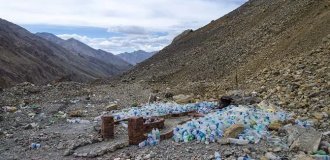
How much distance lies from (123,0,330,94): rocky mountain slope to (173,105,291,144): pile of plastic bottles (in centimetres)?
589

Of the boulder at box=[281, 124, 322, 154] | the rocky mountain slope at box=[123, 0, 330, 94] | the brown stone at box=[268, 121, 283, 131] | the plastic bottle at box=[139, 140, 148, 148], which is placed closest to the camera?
the boulder at box=[281, 124, 322, 154]

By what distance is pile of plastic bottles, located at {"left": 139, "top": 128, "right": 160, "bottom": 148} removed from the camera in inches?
372

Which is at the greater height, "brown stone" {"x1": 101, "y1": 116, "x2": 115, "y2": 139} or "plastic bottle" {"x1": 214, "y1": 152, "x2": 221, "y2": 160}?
"brown stone" {"x1": 101, "y1": 116, "x2": 115, "y2": 139}

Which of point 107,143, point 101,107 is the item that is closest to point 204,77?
point 101,107

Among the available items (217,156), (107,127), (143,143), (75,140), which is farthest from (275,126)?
(75,140)

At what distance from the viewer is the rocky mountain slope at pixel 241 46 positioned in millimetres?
19531

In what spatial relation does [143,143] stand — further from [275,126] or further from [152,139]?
[275,126]

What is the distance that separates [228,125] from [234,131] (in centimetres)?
62

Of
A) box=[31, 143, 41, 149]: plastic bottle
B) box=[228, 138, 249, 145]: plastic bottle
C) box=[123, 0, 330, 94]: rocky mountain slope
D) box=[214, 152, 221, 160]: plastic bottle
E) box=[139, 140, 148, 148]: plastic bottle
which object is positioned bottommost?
box=[31, 143, 41, 149]: plastic bottle

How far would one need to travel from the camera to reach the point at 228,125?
9906 mm

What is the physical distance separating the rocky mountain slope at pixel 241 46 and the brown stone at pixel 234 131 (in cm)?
751

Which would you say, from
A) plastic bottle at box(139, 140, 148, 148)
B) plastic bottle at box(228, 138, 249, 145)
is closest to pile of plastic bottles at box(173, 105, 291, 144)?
plastic bottle at box(228, 138, 249, 145)

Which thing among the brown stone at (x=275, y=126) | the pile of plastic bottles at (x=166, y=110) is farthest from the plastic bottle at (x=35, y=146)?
the brown stone at (x=275, y=126)

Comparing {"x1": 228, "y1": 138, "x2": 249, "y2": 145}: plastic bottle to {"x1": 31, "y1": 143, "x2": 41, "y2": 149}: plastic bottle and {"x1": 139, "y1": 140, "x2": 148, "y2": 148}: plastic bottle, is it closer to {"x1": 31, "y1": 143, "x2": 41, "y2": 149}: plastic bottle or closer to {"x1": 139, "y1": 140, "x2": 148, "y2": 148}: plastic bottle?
{"x1": 139, "y1": 140, "x2": 148, "y2": 148}: plastic bottle
